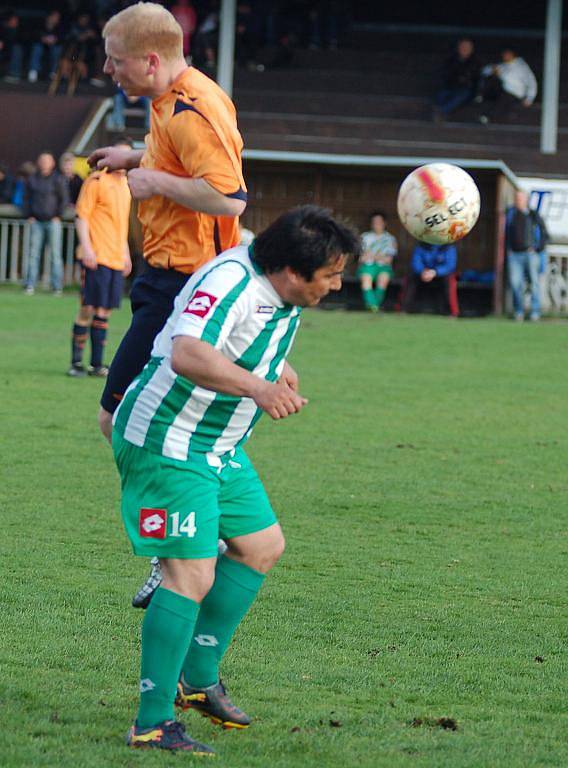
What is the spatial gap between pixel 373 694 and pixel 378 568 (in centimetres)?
196

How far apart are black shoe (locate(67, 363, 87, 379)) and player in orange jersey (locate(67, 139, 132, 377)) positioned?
1.40ft

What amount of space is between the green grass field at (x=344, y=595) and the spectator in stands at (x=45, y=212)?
10473 mm

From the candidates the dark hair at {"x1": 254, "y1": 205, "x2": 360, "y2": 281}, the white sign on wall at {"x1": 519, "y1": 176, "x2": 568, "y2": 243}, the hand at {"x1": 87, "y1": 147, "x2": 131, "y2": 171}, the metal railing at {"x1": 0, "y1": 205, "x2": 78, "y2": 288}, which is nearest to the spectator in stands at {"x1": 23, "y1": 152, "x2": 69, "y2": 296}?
the metal railing at {"x1": 0, "y1": 205, "x2": 78, "y2": 288}

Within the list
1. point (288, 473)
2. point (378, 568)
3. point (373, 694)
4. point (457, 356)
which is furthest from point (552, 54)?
point (373, 694)

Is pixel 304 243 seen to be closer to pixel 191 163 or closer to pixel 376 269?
pixel 191 163

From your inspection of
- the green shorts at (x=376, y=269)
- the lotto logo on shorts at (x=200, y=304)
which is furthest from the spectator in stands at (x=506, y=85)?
the lotto logo on shorts at (x=200, y=304)

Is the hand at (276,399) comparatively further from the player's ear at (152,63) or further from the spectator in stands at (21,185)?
the spectator in stands at (21,185)

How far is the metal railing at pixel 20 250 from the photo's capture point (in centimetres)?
2450

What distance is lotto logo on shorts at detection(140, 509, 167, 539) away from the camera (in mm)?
4289

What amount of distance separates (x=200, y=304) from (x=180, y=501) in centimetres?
61

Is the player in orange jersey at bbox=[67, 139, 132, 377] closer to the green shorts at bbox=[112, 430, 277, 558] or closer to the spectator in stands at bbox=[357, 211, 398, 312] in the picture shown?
the green shorts at bbox=[112, 430, 277, 558]

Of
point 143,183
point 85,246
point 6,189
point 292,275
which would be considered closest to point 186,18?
point 6,189

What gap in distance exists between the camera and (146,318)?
216 inches

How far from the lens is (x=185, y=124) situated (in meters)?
5.04
